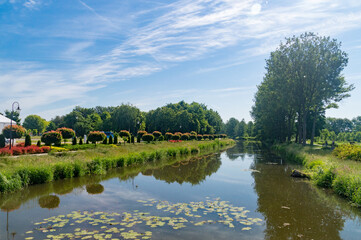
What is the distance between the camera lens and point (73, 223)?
7816mm

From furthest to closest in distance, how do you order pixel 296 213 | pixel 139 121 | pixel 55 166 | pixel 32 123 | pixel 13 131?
pixel 32 123, pixel 139 121, pixel 13 131, pixel 55 166, pixel 296 213

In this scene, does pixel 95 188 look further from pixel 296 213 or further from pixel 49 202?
pixel 296 213

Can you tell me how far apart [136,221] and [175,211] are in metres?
1.80

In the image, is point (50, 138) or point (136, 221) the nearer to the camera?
point (136, 221)

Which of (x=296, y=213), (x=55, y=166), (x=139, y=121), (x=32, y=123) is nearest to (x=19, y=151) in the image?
(x=55, y=166)

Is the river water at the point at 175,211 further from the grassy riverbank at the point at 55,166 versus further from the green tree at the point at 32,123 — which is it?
the green tree at the point at 32,123

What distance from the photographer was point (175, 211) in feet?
30.8

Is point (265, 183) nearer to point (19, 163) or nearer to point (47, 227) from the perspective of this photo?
point (47, 227)

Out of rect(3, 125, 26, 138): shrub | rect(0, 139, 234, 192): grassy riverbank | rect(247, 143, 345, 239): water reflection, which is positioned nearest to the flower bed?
rect(0, 139, 234, 192): grassy riverbank

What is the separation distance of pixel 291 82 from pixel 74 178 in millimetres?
28663

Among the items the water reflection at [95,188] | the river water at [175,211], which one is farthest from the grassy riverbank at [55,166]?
the water reflection at [95,188]

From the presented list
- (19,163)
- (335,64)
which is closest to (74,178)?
(19,163)

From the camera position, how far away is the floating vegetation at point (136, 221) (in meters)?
6.95

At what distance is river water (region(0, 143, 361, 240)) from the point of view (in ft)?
23.8
